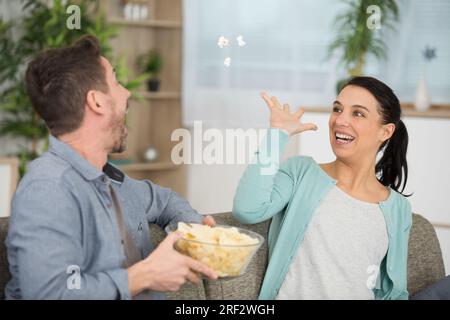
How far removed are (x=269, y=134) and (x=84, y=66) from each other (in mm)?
434

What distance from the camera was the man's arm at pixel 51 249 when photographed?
110 cm

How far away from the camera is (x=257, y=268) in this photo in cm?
163

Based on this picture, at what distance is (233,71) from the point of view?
385cm

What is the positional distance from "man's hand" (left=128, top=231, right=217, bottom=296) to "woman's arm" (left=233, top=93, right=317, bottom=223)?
1.20ft

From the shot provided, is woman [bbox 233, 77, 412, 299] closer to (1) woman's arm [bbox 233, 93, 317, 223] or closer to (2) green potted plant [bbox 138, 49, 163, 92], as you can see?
(1) woman's arm [bbox 233, 93, 317, 223]

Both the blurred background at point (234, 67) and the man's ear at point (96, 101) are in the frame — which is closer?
the man's ear at point (96, 101)

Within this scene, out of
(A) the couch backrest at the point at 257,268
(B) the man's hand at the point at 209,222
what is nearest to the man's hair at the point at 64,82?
(A) the couch backrest at the point at 257,268

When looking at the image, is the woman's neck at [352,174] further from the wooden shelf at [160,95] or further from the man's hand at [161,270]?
the wooden shelf at [160,95]

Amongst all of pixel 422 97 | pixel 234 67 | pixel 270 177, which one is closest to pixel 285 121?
pixel 270 177

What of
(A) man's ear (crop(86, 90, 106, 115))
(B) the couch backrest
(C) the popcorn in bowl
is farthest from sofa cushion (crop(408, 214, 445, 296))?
(A) man's ear (crop(86, 90, 106, 115))

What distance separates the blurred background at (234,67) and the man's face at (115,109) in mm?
2142

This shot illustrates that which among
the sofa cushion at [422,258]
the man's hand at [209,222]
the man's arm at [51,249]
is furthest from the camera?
the sofa cushion at [422,258]

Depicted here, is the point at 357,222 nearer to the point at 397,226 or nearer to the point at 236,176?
the point at 397,226
